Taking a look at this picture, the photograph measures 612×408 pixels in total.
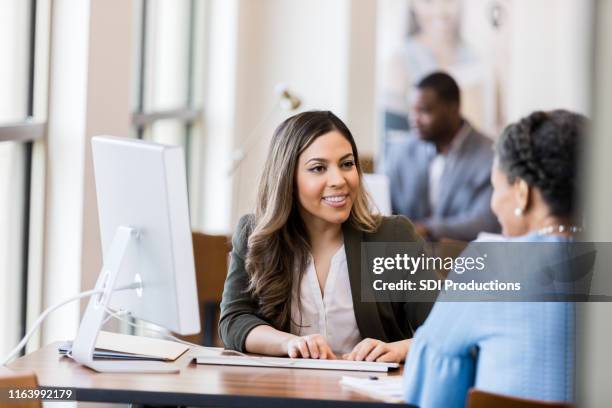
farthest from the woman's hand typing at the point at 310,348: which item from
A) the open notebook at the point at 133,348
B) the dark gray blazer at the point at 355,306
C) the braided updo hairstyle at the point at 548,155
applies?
the braided updo hairstyle at the point at 548,155

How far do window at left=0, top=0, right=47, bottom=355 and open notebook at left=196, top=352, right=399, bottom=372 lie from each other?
4.00 feet

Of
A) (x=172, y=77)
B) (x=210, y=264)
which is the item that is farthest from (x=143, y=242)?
(x=172, y=77)

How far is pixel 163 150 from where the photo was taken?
2156 millimetres

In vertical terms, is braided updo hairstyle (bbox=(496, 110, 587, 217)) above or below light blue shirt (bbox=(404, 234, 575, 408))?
above

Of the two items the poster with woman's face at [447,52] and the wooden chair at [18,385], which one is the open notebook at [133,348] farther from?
the poster with woman's face at [447,52]

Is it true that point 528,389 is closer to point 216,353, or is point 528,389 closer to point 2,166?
point 216,353

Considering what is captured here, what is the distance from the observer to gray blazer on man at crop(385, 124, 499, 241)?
624cm

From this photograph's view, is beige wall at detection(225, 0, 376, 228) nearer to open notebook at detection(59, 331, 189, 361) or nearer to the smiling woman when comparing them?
the smiling woman

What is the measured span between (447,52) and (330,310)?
4137 millimetres

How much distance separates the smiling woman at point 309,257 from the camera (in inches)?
108

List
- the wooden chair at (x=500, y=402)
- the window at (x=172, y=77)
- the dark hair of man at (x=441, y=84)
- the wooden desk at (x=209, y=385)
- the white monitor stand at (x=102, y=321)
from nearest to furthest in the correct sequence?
the wooden chair at (x=500, y=402), the wooden desk at (x=209, y=385), the white monitor stand at (x=102, y=321), the window at (x=172, y=77), the dark hair of man at (x=441, y=84)

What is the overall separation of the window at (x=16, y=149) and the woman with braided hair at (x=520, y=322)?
185 centimetres

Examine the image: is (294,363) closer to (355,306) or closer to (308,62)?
(355,306)

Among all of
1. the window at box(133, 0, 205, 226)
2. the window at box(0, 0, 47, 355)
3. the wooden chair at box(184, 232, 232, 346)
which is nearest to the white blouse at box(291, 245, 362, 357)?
the window at box(0, 0, 47, 355)
